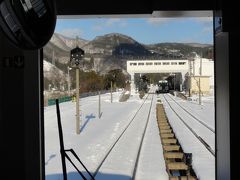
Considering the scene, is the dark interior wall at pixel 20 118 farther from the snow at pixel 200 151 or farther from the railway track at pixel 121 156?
the snow at pixel 200 151

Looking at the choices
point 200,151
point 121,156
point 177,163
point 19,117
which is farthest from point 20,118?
point 200,151

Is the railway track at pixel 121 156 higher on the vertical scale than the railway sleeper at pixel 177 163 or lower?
lower

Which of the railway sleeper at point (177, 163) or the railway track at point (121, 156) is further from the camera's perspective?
the railway track at point (121, 156)

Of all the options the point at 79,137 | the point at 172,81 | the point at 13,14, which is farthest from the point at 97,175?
the point at 172,81

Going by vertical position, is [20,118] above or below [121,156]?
above

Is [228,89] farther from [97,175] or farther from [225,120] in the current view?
[97,175]

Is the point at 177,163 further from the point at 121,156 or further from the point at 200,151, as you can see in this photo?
the point at 200,151
